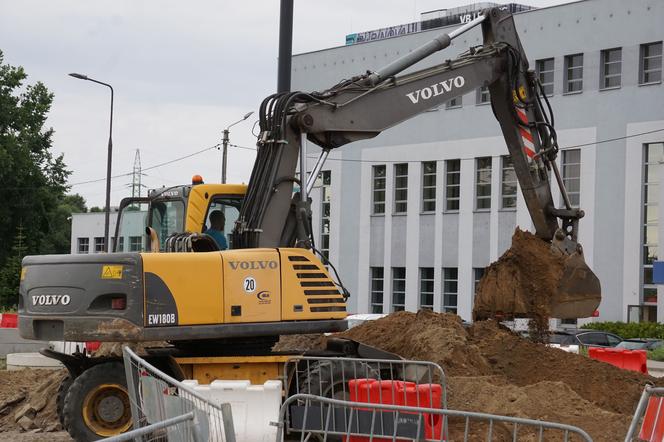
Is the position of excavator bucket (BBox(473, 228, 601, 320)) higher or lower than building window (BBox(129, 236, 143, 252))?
lower

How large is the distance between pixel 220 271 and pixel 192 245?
3.18 feet

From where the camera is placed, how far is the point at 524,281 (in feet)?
50.0

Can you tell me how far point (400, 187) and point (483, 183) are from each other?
16.4 feet

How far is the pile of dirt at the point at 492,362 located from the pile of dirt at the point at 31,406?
4277 millimetres

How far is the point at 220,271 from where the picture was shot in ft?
41.3

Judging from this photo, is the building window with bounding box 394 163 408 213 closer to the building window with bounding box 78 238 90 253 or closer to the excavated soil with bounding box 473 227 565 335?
the building window with bounding box 78 238 90 253

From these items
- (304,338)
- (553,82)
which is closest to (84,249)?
(553,82)

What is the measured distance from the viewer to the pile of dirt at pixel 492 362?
1334 centimetres

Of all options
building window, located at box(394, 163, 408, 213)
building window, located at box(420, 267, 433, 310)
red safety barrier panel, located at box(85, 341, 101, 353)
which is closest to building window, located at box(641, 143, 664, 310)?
building window, located at box(420, 267, 433, 310)

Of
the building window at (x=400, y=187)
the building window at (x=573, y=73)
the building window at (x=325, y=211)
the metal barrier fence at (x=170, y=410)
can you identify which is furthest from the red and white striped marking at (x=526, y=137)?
the building window at (x=325, y=211)

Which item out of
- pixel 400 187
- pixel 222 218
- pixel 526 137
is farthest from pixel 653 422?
pixel 400 187

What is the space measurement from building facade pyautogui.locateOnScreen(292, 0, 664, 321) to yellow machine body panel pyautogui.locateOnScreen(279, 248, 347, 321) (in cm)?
2953

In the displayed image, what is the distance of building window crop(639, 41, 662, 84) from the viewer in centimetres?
4119

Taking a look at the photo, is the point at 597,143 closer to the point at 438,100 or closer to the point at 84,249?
the point at 438,100
